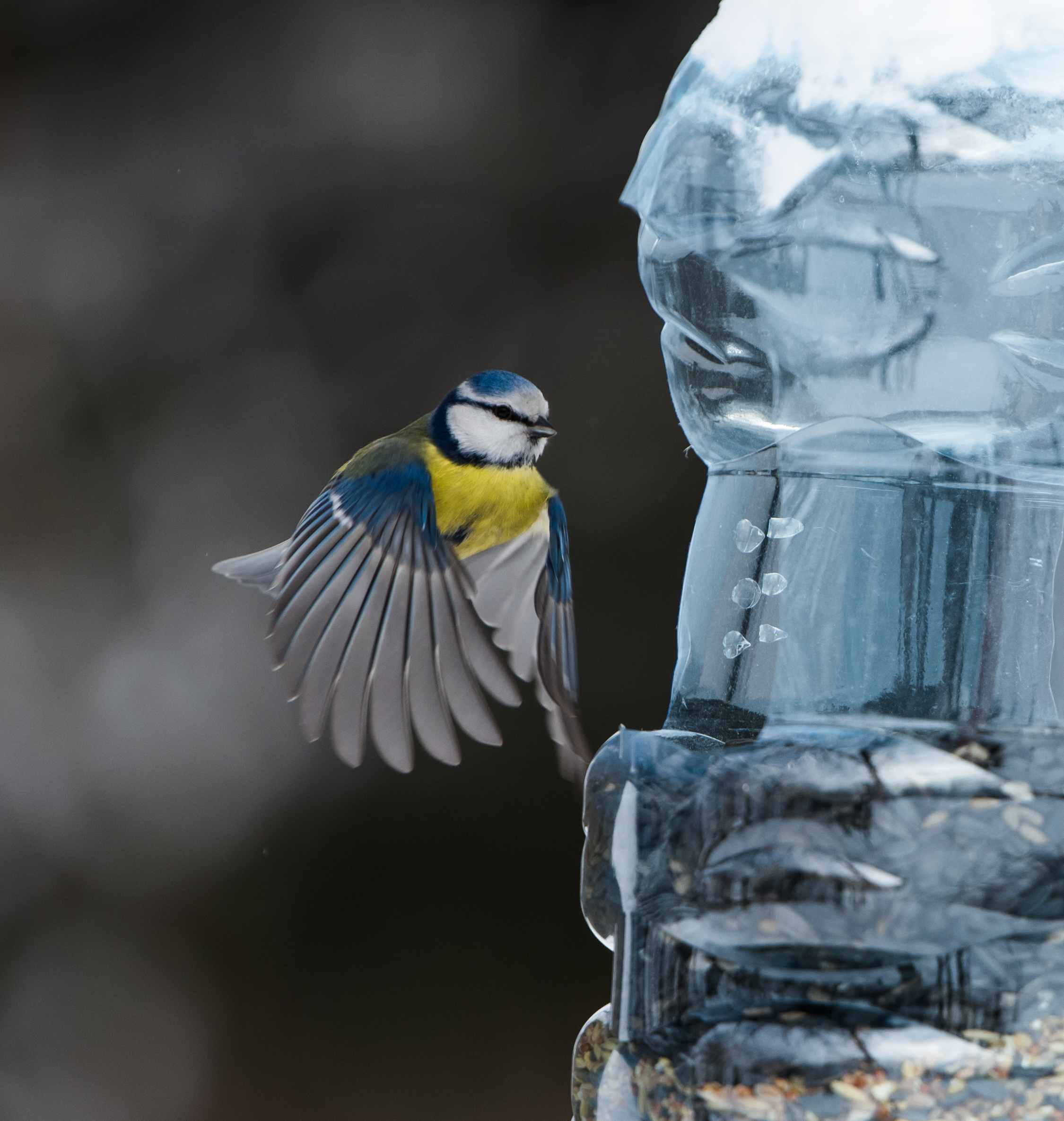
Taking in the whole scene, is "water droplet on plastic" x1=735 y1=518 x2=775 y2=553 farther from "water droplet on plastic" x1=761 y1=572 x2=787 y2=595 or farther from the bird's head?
the bird's head

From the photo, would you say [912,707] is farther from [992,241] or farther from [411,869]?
[411,869]

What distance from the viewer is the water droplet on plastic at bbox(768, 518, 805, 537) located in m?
1.18

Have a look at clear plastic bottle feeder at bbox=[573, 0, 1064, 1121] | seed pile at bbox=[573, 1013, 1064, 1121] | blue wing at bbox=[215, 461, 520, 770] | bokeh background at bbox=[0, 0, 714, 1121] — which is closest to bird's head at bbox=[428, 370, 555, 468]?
blue wing at bbox=[215, 461, 520, 770]

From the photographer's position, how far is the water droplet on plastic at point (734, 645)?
3.80 feet

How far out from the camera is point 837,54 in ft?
3.78

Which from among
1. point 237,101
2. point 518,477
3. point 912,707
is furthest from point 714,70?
point 237,101

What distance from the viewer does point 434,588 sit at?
1680mm

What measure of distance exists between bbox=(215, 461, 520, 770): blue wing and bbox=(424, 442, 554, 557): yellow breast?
0.09m

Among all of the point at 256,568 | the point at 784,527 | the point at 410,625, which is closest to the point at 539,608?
the point at 410,625

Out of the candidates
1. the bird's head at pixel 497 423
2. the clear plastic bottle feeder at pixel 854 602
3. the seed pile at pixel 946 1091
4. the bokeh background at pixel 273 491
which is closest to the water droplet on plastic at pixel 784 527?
the clear plastic bottle feeder at pixel 854 602

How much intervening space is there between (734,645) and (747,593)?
42 millimetres

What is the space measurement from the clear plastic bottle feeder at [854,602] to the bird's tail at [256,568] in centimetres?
112

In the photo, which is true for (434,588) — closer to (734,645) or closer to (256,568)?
(734,645)

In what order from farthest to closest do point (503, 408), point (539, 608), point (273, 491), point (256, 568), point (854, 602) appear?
point (273, 491) < point (256, 568) < point (503, 408) < point (539, 608) < point (854, 602)
